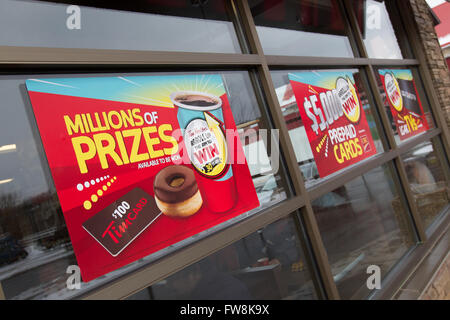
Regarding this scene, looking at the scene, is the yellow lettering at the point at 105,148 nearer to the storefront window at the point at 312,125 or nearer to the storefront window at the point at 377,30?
the storefront window at the point at 312,125

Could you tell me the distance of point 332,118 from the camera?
2.81m

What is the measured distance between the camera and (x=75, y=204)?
1.39 m

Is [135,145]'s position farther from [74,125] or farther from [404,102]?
[404,102]

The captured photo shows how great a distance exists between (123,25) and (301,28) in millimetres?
1635

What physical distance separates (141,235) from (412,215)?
273cm

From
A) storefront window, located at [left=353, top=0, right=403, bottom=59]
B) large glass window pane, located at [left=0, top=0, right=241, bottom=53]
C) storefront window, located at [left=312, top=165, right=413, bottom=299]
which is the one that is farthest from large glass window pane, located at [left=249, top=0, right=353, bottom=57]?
storefront window, located at [left=312, top=165, right=413, bottom=299]

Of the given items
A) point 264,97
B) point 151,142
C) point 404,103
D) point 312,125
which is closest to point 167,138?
point 151,142

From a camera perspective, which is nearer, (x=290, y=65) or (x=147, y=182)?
(x=147, y=182)

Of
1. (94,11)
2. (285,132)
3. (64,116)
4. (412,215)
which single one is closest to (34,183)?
(64,116)

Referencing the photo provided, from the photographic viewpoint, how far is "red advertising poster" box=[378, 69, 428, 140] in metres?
3.76

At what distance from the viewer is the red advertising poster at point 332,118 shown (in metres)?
2.59

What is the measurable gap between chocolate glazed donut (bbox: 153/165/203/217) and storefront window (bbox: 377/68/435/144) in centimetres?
255

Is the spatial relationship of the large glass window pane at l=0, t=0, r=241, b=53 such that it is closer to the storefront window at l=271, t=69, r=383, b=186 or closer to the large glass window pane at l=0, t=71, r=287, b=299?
the large glass window pane at l=0, t=71, r=287, b=299
